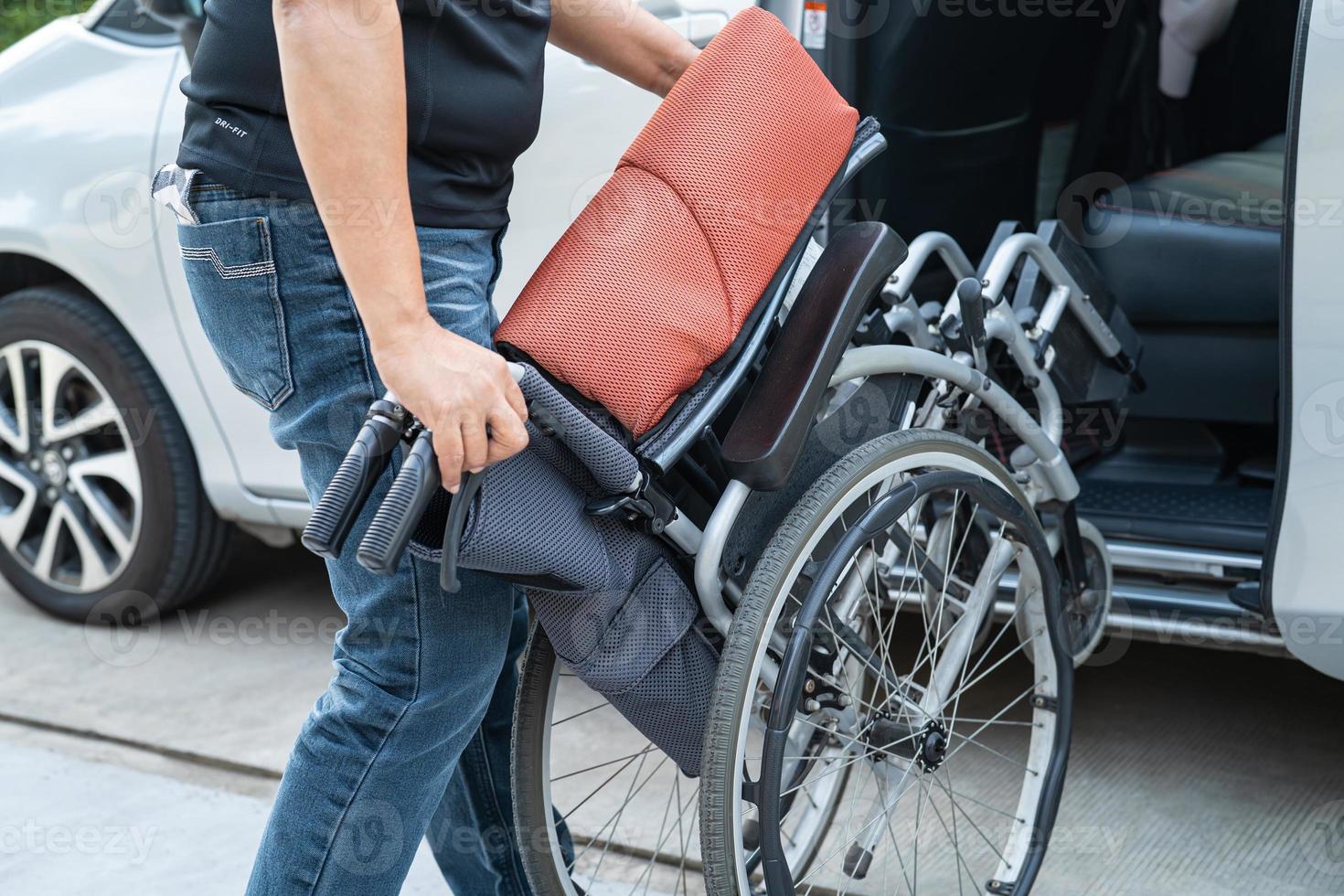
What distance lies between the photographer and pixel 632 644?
137 cm

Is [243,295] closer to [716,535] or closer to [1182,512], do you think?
[716,535]

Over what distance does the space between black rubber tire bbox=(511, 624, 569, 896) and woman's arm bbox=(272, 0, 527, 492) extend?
45cm

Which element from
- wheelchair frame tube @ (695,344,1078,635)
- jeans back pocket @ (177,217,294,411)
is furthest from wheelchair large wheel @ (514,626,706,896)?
jeans back pocket @ (177,217,294,411)

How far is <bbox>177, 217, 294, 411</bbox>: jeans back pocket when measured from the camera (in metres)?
1.25

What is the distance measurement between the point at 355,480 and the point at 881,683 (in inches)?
33.5

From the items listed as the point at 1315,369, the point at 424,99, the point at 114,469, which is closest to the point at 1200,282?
the point at 1315,369

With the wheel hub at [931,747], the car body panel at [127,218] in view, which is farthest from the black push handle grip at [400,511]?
the car body panel at [127,218]

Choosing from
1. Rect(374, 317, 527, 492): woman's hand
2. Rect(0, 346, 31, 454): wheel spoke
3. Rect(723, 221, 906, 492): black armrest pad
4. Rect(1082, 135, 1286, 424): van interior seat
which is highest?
Rect(374, 317, 527, 492): woman's hand

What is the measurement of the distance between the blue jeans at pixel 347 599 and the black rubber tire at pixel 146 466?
1501 mm

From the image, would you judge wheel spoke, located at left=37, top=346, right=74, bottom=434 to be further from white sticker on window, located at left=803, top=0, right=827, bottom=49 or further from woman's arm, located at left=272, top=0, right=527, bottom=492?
woman's arm, located at left=272, top=0, right=527, bottom=492

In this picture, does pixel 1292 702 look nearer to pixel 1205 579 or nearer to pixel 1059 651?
pixel 1205 579

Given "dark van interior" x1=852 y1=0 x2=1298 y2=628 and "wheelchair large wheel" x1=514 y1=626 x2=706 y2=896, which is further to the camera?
"dark van interior" x1=852 y1=0 x2=1298 y2=628

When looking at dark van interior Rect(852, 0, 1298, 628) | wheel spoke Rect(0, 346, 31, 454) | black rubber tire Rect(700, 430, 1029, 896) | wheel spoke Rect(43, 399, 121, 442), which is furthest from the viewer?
wheel spoke Rect(0, 346, 31, 454)

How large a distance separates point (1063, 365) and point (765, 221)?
847 mm
